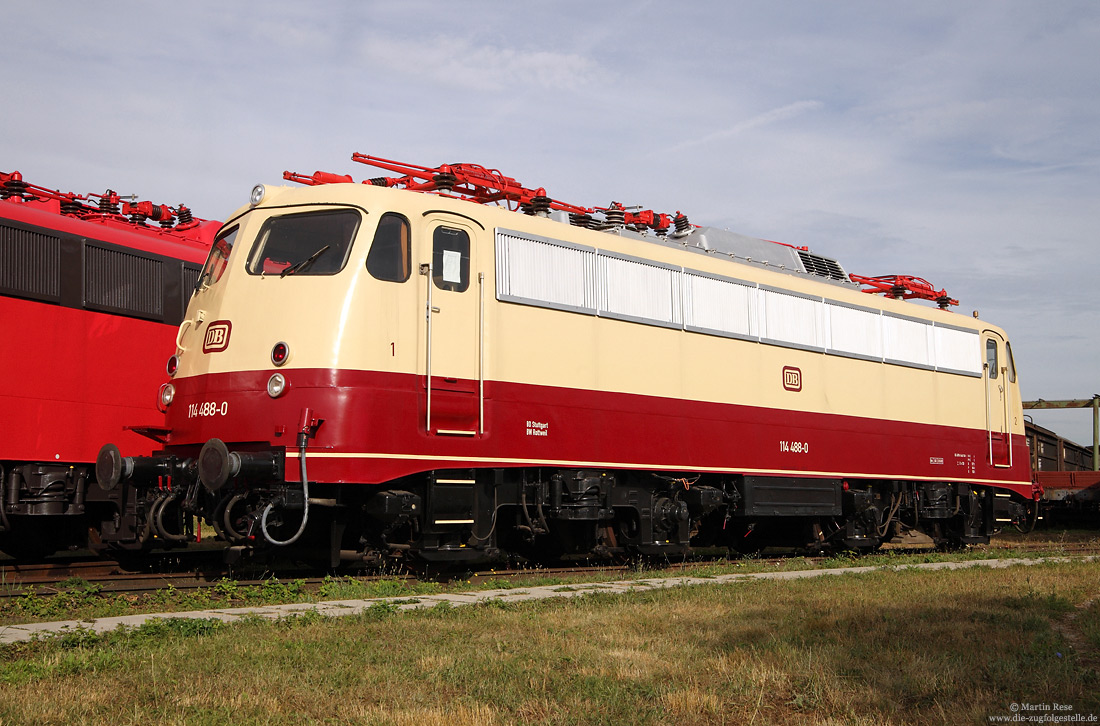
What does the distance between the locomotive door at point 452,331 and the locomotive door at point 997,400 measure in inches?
482

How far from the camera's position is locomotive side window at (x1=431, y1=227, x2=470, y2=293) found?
1196 centimetres

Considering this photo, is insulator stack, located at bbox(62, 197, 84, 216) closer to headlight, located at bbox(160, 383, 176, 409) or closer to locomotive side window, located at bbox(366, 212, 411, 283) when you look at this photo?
headlight, located at bbox(160, 383, 176, 409)

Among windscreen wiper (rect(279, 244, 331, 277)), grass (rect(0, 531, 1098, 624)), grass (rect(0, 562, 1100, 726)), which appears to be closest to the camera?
grass (rect(0, 562, 1100, 726))

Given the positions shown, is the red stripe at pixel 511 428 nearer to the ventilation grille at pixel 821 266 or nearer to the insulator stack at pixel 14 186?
the ventilation grille at pixel 821 266

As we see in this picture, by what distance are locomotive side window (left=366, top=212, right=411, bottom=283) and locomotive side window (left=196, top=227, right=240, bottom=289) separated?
6.43 ft

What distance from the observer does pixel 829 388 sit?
16.8 m

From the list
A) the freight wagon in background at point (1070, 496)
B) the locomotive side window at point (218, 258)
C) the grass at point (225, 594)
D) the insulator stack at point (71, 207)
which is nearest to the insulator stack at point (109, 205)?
the insulator stack at point (71, 207)

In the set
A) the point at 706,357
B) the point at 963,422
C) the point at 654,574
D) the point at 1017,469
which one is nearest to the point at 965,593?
the point at 654,574

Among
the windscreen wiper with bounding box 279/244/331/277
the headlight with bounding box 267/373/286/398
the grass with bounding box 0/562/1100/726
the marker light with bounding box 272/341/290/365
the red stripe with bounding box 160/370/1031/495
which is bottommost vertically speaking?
the grass with bounding box 0/562/1100/726

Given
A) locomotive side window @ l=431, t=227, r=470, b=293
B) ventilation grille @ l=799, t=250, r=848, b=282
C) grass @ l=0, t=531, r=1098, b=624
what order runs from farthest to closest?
ventilation grille @ l=799, t=250, r=848, b=282 < locomotive side window @ l=431, t=227, r=470, b=293 < grass @ l=0, t=531, r=1098, b=624

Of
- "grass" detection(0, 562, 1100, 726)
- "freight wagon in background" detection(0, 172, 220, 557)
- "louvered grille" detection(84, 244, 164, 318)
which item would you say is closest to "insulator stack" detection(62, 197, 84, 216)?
"freight wagon in background" detection(0, 172, 220, 557)

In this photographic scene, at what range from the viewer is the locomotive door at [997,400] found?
2008 cm

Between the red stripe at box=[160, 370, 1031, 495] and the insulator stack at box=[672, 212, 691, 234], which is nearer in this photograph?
the red stripe at box=[160, 370, 1031, 495]

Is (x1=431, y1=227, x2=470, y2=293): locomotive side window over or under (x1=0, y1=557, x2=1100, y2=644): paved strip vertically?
over
